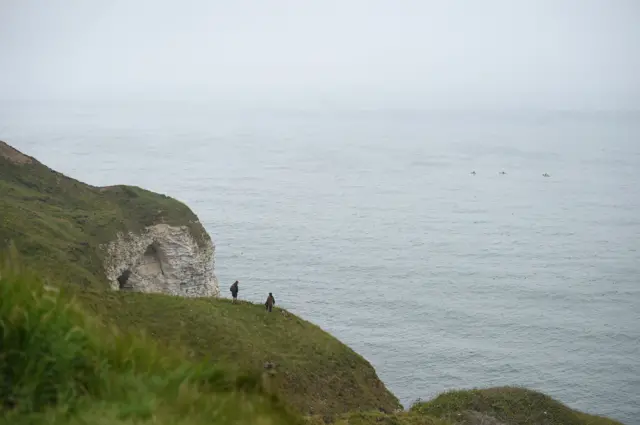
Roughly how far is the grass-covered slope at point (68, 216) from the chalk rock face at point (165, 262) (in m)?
1.10

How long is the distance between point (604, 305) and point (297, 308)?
4951 cm

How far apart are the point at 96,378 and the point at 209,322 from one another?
37222 millimetres

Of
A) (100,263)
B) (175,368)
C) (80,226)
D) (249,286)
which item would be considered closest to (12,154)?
(80,226)

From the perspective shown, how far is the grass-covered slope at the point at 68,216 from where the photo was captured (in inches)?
1993

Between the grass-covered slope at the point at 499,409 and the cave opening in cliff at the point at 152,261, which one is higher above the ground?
the cave opening in cliff at the point at 152,261

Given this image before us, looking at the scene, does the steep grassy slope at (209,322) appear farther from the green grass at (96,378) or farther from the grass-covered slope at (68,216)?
the green grass at (96,378)

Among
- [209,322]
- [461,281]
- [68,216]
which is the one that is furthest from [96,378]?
[461,281]

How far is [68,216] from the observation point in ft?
211

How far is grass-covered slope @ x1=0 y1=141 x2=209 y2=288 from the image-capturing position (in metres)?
50.6

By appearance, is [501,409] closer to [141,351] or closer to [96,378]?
Result: [141,351]

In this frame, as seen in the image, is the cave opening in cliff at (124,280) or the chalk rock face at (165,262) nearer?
the chalk rock face at (165,262)

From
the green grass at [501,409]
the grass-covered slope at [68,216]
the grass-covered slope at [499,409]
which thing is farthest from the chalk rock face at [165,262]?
the green grass at [501,409]

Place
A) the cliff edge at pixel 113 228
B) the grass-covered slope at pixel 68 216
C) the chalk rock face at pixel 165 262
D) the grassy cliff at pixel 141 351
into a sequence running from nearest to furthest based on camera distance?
1. the grassy cliff at pixel 141 351
2. the grass-covered slope at pixel 68 216
3. the cliff edge at pixel 113 228
4. the chalk rock face at pixel 165 262

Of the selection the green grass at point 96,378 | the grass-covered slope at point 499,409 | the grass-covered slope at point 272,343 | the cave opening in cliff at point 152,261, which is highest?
the cave opening in cliff at point 152,261
